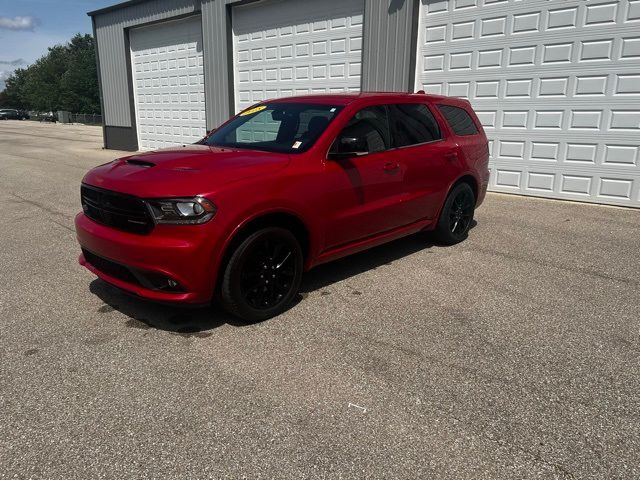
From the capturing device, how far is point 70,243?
6016 millimetres

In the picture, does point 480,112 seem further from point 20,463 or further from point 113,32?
point 113,32

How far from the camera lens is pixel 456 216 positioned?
19.7ft

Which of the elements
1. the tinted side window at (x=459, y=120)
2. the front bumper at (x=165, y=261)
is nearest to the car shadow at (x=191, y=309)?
the front bumper at (x=165, y=261)

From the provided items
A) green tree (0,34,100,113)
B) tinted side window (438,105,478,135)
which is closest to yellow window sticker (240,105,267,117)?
tinted side window (438,105,478,135)

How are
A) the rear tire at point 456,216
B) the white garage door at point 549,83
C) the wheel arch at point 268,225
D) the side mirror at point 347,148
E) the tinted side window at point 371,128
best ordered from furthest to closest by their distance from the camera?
the white garage door at point 549,83 < the rear tire at point 456,216 < the tinted side window at point 371,128 < the side mirror at point 347,148 < the wheel arch at point 268,225

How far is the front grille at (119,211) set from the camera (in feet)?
11.3

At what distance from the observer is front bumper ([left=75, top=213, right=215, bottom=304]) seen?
335 centimetres

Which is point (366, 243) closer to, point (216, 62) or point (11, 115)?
point (216, 62)

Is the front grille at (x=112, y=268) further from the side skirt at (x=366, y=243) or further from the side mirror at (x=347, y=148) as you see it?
the side mirror at (x=347, y=148)

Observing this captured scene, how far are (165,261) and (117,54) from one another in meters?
17.3

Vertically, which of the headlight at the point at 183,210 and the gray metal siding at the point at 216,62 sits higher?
the gray metal siding at the point at 216,62

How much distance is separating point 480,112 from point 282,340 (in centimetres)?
738

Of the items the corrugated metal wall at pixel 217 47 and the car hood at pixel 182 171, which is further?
the corrugated metal wall at pixel 217 47

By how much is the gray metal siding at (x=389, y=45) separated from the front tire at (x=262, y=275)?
7243mm
